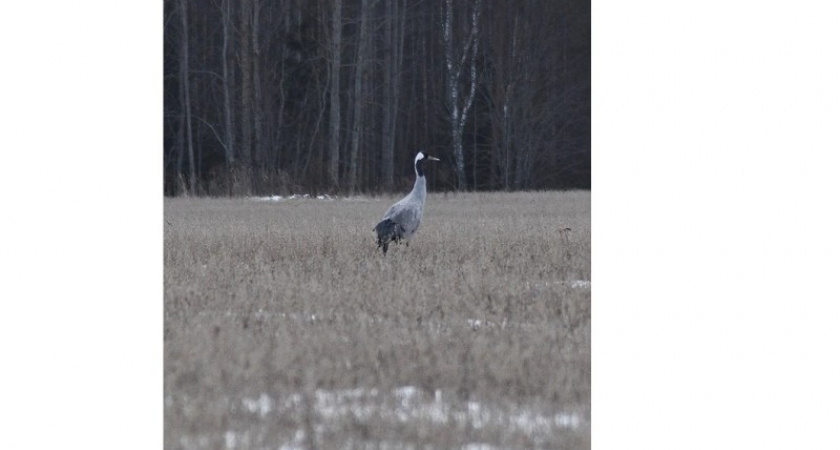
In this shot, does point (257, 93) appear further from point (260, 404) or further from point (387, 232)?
point (260, 404)

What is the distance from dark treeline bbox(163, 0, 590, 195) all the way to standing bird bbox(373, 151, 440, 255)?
0.23 meters

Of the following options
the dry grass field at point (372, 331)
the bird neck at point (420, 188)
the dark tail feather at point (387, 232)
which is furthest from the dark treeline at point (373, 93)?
the dark tail feather at point (387, 232)

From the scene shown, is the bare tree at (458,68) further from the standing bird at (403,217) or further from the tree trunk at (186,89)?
the tree trunk at (186,89)

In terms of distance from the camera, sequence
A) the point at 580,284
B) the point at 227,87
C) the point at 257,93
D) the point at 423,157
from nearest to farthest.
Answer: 1. the point at 580,284
2. the point at 227,87
3. the point at 257,93
4. the point at 423,157

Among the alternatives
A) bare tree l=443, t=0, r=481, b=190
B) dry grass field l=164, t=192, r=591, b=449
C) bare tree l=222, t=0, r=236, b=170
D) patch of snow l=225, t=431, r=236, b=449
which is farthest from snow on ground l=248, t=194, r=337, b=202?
patch of snow l=225, t=431, r=236, b=449

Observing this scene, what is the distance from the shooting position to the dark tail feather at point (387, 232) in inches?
313

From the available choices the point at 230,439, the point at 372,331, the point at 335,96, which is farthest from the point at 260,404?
the point at 335,96

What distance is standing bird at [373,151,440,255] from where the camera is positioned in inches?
313

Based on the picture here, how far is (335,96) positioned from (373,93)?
27 centimetres

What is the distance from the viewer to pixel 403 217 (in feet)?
26.1

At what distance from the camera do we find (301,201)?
845 centimetres
